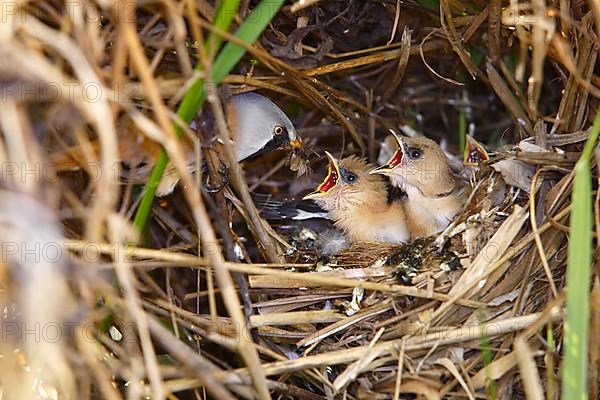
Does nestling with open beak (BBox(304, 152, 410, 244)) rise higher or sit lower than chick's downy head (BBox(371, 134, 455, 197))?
lower

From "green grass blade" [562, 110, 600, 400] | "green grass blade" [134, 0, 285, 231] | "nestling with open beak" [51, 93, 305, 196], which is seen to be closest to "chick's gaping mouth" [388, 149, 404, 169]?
"nestling with open beak" [51, 93, 305, 196]

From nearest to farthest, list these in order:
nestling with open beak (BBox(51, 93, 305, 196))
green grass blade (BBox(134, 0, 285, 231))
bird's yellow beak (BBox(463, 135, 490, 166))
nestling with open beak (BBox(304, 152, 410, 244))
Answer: green grass blade (BBox(134, 0, 285, 231)) < nestling with open beak (BBox(51, 93, 305, 196)) < bird's yellow beak (BBox(463, 135, 490, 166)) < nestling with open beak (BBox(304, 152, 410, 244))

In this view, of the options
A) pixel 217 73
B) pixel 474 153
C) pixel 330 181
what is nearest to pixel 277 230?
pixel 330 181

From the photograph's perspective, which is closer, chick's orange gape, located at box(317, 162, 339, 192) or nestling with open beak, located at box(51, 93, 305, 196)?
nestling with open beak, located at box(51, 93, 305, 196)

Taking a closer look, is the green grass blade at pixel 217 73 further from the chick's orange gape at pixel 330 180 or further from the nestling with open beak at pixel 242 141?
the chick's orange gape at pixel 330 180

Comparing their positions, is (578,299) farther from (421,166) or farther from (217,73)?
(421,166)

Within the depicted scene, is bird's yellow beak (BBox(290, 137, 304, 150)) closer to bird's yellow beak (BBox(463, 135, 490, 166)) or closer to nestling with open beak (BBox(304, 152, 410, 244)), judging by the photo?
nestling with open beak (BBox(304, 152, 410, 244))

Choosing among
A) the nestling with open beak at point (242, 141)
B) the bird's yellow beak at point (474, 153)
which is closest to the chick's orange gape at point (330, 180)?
the nestling with open beak at point (242, 141)
